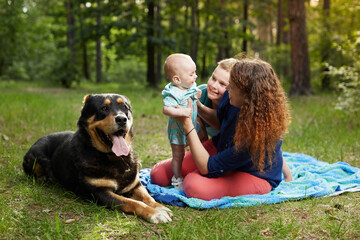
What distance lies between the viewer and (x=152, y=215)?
10.7ft

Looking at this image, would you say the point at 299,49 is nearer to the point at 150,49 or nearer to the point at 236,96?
the point at 150,49

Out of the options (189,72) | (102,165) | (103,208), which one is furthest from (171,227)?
(189,72)

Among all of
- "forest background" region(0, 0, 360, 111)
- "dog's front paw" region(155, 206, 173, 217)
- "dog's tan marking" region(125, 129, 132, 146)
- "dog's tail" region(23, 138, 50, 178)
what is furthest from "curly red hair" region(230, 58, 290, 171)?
"forest background" region(0, 0, 360, 111)

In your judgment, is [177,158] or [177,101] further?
[177,158]

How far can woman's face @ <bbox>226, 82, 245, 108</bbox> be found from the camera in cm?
356

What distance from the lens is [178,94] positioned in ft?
12.5

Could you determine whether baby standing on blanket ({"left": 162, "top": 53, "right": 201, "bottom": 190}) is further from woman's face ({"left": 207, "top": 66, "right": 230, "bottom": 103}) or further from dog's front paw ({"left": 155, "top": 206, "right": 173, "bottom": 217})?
dog's front paw ({"left": 155, "top": 206, "right": 173, "bottom": 217})

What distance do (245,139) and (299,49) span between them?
35.9 ft

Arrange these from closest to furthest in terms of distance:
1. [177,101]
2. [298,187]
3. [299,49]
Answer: [177,101], [298,187], [299,49]

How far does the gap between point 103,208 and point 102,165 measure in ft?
1.45

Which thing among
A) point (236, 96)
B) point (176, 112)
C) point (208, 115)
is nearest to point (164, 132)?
point (208, 115)

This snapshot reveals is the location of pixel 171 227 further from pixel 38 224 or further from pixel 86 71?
pixel 86 71

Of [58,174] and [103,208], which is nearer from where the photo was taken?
[103,208]

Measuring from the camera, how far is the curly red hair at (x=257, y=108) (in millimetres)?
3434
